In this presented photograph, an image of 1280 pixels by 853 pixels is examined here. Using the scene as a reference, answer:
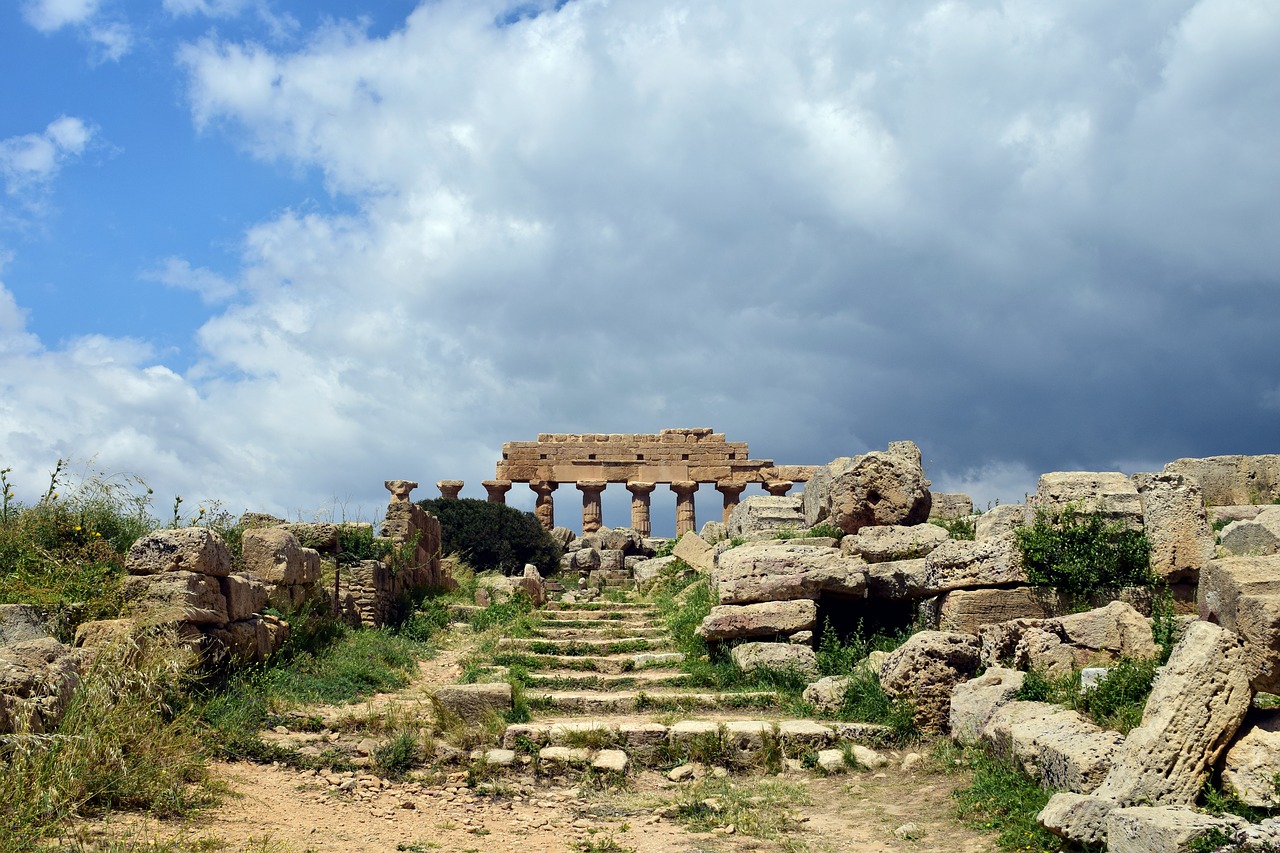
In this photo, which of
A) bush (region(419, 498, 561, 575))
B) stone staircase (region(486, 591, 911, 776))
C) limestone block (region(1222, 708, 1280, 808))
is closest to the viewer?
limestone block (region(1222, 708, 1280, 808))

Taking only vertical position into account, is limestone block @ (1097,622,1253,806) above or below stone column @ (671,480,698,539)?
below

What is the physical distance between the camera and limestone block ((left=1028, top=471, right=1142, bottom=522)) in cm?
1120

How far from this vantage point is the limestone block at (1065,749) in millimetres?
6496

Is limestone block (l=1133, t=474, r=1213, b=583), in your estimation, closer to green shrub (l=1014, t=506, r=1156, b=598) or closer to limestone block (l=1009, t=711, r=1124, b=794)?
green shrub (l=1014, t=506, r=1156, b=598)

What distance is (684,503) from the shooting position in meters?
35.6

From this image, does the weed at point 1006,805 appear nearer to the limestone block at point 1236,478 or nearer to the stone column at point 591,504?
the limestone block at point 1236,478

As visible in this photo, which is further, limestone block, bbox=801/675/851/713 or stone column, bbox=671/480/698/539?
stone column, bbox=671/480/698/539

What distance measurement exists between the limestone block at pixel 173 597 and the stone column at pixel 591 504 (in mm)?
24244

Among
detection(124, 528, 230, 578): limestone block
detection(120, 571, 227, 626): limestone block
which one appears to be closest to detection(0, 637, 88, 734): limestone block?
detection(120, 571, 227, 626): limestone block

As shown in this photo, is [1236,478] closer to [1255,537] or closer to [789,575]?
[1255,537]

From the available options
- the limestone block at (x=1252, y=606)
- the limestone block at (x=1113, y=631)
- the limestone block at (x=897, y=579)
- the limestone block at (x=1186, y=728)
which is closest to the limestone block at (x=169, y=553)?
the limestone block at (x=897, y=579)

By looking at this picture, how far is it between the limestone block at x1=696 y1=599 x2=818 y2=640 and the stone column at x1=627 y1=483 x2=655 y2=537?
22.8 meters

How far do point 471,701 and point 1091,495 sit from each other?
22.4ft

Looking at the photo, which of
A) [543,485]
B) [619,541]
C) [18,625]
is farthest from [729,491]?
[18,625]
